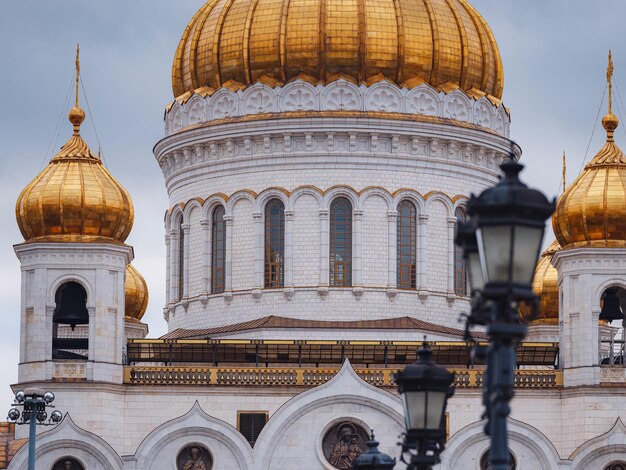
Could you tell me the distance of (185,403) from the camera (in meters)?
42.4

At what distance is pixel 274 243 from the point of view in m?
46.8

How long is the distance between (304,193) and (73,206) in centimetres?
662

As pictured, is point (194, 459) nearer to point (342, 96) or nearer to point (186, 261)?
point (186, 261)

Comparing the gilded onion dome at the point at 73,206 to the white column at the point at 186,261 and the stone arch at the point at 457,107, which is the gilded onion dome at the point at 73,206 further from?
the stone arch at the point at 457,107

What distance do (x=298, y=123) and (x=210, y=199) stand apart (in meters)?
3.17

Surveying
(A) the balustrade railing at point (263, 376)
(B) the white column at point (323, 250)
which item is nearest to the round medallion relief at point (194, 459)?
(A) the balustrade railing at point (263, 376)

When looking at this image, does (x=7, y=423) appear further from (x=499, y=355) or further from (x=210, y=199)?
(x=499, y=355)

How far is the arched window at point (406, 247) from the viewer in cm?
4672

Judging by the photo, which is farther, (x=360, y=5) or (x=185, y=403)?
(x=360, y=5)

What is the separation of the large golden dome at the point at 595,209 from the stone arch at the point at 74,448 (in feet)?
39.4

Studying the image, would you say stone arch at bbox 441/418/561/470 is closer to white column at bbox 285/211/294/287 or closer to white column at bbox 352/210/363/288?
white column at bbox 352/210/363/288

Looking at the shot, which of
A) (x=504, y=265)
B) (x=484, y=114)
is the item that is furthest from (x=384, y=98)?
(x=504, y=265)

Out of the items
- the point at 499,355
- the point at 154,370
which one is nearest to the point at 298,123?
the point at 154,370

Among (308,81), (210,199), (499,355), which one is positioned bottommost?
(499,355)
